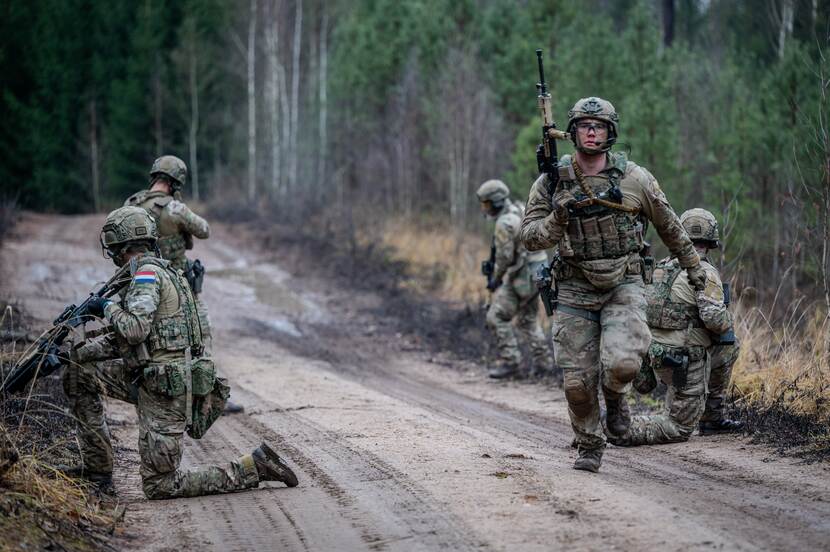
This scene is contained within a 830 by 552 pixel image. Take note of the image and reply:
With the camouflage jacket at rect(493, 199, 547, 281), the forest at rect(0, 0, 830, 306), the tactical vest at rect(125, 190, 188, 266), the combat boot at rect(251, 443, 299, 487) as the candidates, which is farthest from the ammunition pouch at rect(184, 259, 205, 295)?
the forest at rect(0, 0, 830, 306)

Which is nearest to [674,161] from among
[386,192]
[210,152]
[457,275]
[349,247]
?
[457,275]

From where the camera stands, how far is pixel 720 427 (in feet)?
25.2

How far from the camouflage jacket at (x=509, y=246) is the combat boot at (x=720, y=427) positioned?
397 cm

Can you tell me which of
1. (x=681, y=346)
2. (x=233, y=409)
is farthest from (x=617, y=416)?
(x=233, y=409)

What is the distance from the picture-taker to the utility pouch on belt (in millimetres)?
7312

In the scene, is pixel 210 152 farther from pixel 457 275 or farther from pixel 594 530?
pixel 594 530

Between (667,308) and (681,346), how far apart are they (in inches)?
13.1

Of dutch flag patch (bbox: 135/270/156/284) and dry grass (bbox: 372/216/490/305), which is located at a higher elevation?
dutch flag patch (bbox: 135/270/156/284)

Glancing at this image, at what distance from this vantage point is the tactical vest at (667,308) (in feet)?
24.3

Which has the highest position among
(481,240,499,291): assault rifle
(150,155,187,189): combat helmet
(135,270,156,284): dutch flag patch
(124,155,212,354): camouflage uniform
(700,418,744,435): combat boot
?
(150,155,187,189): combat helmet

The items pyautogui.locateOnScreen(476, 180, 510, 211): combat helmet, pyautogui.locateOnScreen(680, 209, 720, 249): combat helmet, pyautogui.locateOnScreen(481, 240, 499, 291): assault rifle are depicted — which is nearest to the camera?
pyautogui.locateOnScreen(680, 209, 720, 249): combat helmet

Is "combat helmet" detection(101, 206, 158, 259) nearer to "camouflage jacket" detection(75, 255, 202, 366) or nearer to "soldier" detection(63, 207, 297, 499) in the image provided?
"soldier" detection(63, 207, 297, 499)

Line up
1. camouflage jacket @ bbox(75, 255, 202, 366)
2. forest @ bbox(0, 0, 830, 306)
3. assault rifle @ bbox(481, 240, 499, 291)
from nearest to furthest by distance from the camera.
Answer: camouflage jacket @ bbox(75, 255, 202, 366), assault rifle @ bbox(481, 240, 499, 291), forest @ bbox(0, 0, 830, 306)

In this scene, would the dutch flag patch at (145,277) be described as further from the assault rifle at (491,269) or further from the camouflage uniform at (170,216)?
A: the assault rifle at (491,269)
